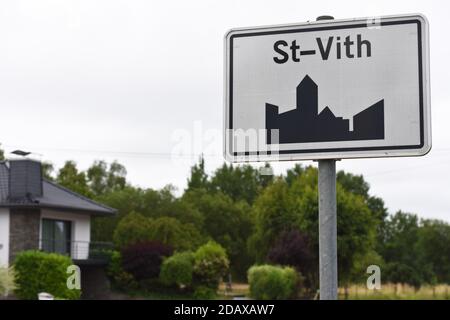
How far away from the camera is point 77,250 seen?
42.3 meters

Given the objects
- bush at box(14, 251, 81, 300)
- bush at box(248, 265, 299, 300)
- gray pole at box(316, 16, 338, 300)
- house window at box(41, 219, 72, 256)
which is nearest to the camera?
gray pole at box(316, 16, 338, 300)

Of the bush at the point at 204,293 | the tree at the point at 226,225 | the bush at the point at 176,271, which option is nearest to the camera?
the bush at the point at 176,271

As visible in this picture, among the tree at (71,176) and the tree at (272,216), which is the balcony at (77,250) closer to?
the tree at (272,216)

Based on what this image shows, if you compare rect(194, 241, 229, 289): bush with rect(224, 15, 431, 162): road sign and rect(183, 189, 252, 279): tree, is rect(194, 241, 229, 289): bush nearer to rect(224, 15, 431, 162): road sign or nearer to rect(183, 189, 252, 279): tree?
rect(183, 189, 252, 279): tree

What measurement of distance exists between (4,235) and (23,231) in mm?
974

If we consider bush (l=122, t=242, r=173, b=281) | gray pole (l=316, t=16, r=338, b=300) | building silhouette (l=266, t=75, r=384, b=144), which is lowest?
bush (l=122, t=242, r=173, b=281)

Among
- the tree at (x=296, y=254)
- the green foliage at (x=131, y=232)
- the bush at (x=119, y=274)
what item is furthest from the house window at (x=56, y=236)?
the tree at (x=296, y=254)

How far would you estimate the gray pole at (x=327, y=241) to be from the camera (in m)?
2.68

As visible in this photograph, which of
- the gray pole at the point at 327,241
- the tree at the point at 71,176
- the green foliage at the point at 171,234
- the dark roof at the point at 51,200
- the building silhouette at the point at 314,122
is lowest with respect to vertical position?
the green foliage at the point at 171,234

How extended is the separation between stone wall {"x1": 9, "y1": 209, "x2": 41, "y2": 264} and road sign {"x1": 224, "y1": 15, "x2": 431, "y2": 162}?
36.5 meters

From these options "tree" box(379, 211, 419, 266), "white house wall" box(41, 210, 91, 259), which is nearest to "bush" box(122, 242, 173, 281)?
"white house wall" box(41, 210, 91, 259)

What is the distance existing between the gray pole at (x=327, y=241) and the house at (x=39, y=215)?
34.8 metres

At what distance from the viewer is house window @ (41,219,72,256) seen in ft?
131
